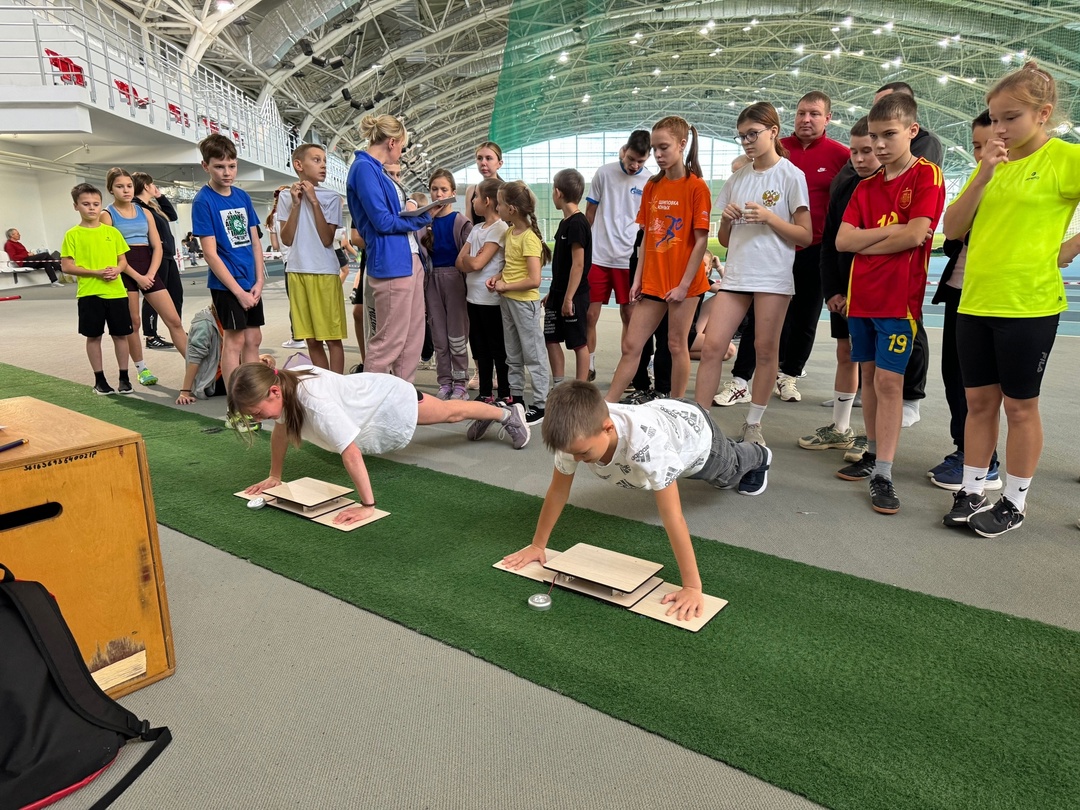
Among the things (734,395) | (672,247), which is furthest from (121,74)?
(734,395)

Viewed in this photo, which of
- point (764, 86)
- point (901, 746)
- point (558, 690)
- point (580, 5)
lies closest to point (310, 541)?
point (558, 690)

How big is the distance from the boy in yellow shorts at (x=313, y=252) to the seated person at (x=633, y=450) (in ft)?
8.22

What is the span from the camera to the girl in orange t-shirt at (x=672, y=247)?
3.40 m

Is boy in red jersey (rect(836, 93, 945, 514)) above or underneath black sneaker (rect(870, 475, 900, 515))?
above

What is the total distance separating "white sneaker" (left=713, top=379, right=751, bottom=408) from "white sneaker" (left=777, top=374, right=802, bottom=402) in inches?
8.9

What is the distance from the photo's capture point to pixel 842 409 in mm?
3576

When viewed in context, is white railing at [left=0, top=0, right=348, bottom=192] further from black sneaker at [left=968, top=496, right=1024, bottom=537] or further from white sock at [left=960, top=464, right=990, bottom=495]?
black sneaker at [left=968, top=496, right=1024, bottom=537]

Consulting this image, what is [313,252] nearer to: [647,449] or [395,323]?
[395,323]

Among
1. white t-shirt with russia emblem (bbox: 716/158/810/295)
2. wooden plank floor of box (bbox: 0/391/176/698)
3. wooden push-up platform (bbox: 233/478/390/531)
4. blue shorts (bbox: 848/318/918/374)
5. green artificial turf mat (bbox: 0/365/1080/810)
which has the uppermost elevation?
white t-shirt with russia emblem (bbox: 716/158/810/295)

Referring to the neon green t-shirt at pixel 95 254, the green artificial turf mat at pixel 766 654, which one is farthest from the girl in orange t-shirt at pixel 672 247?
the neon green t-shirt at pixel 95 254

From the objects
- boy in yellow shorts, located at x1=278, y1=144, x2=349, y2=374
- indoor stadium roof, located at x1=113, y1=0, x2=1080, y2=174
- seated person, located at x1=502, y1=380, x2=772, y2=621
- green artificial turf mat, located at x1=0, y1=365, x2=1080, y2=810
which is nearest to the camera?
green artificial turf mat, located at x1=0, y1=365, x2=1080, y2=810

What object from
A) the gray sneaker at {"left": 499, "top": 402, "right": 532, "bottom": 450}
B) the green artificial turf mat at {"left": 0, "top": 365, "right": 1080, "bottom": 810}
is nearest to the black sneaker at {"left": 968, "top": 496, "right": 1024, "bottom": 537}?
the green artificial turf mat at {"left": 0, "top": 365, "right": 1080, "bottom": 810}

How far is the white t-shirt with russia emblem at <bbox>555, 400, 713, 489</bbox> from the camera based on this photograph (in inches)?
76.4

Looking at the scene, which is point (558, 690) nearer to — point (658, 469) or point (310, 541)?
point (658, 469)
